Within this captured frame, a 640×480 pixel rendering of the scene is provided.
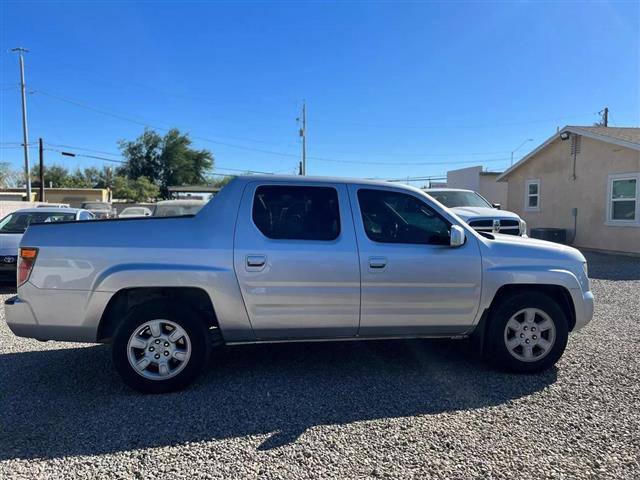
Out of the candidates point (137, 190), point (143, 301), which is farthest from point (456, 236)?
point (137, 190)

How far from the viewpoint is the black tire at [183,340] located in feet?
12.4

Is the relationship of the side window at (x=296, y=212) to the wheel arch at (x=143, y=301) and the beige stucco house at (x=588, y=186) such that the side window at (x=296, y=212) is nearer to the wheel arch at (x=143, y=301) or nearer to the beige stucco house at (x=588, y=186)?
the wheel arch at (x=143, y=301)

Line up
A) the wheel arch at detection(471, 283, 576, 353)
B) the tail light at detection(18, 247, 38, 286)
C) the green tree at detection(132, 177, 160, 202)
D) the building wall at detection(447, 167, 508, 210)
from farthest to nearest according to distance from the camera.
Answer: the green tree at detection(132, 177, 160, 202), the building wall at detection(447, 167, 508, 210), the wheel arch at detection(471, 283, 576, 353), the tail light at detection(18, 247, 38, 286)

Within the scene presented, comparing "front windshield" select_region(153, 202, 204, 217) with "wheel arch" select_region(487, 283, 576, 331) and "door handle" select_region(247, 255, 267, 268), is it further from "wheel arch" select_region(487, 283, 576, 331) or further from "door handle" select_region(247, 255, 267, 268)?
"wheel arch" select_region(487, 283, 576, 331)

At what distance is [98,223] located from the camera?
385 centimetres

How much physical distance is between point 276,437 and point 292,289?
3.95ft

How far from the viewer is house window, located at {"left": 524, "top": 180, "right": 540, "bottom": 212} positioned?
692 inches

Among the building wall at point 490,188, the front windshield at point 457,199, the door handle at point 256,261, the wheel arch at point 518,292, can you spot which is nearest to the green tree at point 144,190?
the building wall at point 490,188

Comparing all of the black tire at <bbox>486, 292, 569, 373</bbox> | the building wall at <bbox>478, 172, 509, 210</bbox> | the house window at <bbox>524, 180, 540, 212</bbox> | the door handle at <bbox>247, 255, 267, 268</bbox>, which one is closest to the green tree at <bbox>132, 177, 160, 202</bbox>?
the building wall at <bbox>478, 172, 509, 210</bbox>

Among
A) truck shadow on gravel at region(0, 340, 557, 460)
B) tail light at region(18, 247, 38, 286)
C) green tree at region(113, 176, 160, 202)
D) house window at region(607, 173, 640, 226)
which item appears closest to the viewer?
truck shadow on gravel at region(0, 340, 557, 460)

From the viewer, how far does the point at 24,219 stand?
399 inches

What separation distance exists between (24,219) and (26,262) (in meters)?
7.66

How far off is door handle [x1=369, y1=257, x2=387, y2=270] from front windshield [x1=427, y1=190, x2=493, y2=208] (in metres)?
7.26

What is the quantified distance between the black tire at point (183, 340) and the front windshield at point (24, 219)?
7.27m
